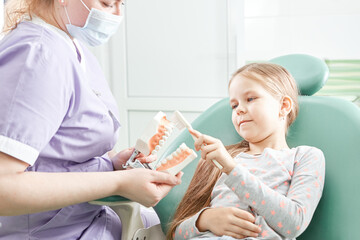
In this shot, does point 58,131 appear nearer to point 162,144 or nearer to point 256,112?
point 162,144

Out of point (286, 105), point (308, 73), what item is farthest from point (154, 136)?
point (308, 73)

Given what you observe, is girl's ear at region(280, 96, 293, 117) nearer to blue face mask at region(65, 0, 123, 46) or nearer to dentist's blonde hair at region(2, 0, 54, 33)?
blue face mask at region(65, 0, 123, 46)

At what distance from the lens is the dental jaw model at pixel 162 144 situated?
122 cm

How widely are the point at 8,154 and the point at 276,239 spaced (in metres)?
0.67

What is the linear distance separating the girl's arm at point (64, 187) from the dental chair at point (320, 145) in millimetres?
113

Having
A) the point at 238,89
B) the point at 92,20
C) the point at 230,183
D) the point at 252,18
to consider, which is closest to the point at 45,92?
the point at 92,20

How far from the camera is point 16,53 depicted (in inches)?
42.2

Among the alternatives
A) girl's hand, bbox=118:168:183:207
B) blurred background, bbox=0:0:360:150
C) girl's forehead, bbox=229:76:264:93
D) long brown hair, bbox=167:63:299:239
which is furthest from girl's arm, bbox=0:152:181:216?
blurred background, bbox=0:0:360:150

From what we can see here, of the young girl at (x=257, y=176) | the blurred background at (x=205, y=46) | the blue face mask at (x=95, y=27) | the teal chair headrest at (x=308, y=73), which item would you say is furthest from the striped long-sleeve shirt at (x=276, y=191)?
the blurred background at (x=205, y=46)

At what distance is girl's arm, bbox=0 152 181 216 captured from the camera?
101cm

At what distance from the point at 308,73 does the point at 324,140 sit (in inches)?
10.3

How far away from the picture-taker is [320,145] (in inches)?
55.1

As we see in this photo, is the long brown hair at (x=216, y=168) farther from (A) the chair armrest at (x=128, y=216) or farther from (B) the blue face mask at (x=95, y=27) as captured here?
(B) the blue face mask at (x=95, y=27)

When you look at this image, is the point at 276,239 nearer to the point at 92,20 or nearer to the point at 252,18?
the point at 92,20
